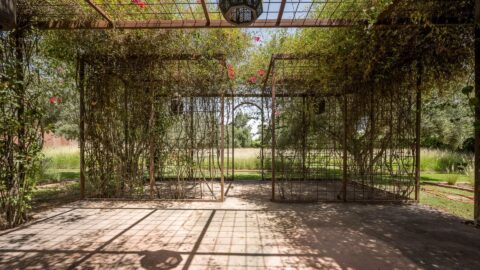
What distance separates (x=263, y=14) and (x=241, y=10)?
133cm

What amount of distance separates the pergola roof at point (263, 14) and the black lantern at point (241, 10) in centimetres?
99

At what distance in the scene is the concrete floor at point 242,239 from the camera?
2.58 metres

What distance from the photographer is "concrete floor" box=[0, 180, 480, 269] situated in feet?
8.46

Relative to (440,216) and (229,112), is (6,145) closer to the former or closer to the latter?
(229,112)

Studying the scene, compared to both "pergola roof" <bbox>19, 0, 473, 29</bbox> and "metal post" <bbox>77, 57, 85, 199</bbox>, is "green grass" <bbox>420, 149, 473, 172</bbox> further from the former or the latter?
"metal post" <bbox>77, 57, 85, 199</bbox>

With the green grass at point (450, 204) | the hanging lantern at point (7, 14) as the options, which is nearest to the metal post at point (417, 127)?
the green grass at point (450, 204)

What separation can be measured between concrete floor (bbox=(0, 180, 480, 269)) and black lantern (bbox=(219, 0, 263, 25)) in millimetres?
2409

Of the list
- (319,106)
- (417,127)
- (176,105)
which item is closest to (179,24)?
(176,105)

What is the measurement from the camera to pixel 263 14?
354cm

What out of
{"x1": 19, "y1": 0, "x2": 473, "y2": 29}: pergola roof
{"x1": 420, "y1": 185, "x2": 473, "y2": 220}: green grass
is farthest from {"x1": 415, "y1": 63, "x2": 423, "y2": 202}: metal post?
{"x1": 19, "y1": 0, "x2": 473, "y2": 29}: pergola roof

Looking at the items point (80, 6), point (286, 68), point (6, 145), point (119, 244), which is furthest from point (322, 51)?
point (6, 145)

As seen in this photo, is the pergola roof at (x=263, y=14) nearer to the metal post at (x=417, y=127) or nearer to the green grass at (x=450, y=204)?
the metal post at (x=417, y=127)

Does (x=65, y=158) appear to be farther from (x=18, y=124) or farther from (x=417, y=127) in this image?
(x=417, y=127)

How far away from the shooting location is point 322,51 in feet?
15.3
